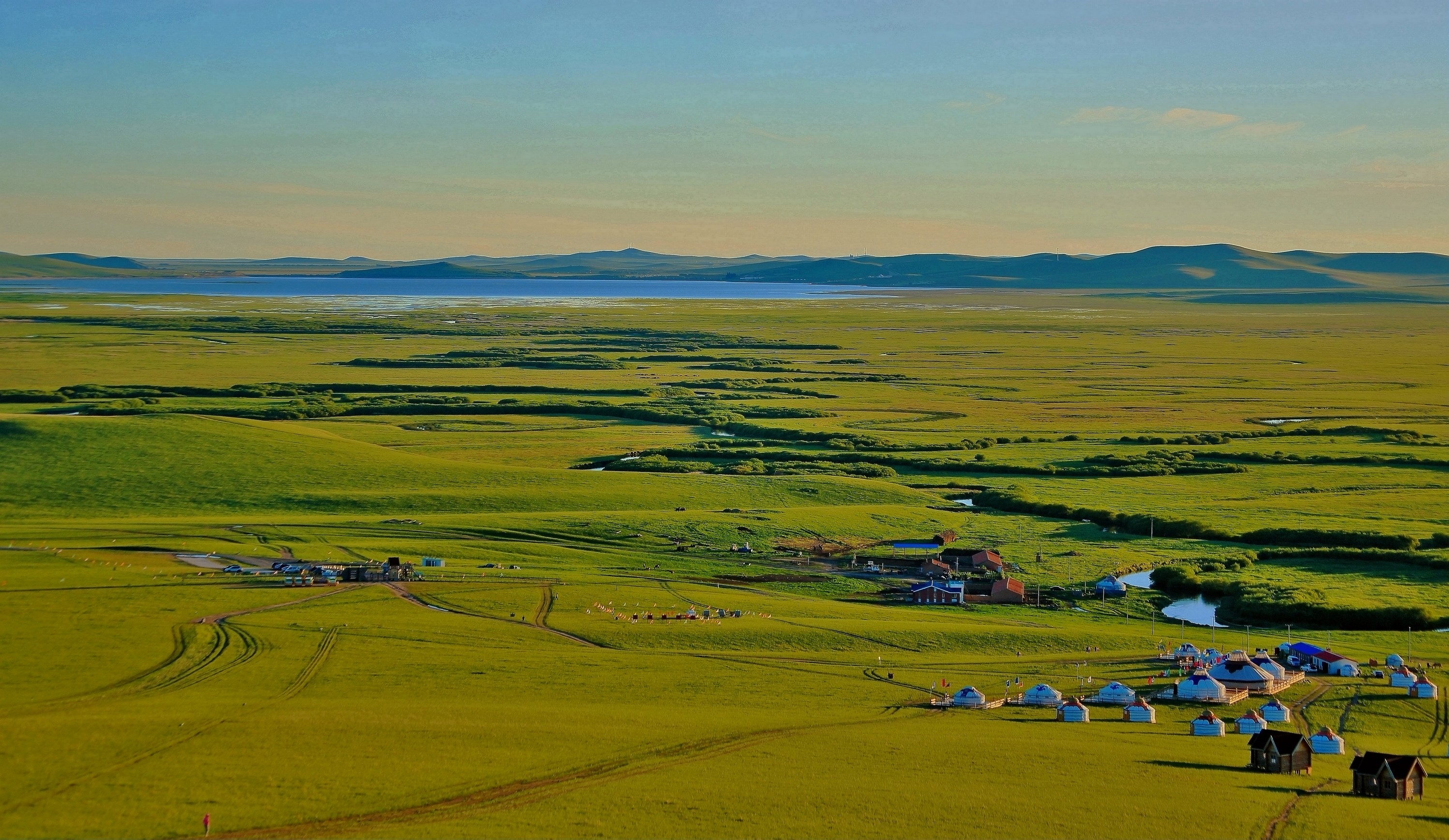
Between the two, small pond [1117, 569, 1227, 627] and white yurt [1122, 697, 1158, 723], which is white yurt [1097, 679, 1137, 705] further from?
small pond [1117, 569, 1227, 627]

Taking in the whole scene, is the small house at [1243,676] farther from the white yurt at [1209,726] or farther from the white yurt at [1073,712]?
the white yurt at [1073,712]

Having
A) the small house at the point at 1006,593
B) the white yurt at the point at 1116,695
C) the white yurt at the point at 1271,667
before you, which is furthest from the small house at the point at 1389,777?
the small house at the point at 1006,593

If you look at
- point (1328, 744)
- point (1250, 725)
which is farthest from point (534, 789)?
point (1328, 744)

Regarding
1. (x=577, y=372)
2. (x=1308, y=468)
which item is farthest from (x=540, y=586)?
(x=577, y=372)

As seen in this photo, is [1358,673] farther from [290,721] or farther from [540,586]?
[290,721]

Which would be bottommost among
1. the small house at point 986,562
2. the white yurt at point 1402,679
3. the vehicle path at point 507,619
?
the vehicle path at point 507,619
